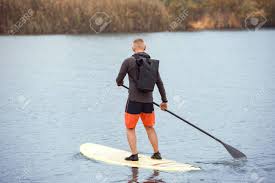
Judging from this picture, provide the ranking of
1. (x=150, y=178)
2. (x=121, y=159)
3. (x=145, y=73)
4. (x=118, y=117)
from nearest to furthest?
(x=150, y=178) → (x=145, y=73) → (x=121, y=159) → (x=118, y=117)

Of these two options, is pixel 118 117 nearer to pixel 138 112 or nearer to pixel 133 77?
pixel 138 112

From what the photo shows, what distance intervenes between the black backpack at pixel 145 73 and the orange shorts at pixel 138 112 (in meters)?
0.25

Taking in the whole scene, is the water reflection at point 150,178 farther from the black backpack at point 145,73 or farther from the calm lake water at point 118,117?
the black backpack at point 145,73

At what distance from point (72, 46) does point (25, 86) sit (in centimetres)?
1544

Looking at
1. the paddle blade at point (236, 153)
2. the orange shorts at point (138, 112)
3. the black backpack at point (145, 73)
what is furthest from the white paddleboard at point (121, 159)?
the black backpack at point (145, 73)

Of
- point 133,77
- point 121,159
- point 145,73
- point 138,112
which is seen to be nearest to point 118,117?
point 121,159

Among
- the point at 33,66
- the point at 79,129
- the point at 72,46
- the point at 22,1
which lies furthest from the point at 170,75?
the point at 22,1

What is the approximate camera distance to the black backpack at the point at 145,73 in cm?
863

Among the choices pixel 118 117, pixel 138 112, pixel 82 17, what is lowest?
pixel 118 117

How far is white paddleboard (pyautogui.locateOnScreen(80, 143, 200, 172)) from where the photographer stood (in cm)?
873

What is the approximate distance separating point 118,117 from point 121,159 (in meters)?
3.70

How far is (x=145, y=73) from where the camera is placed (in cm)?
864

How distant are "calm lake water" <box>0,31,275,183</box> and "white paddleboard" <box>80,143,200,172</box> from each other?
0.14 metres

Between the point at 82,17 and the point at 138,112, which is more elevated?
the point at 82,17
